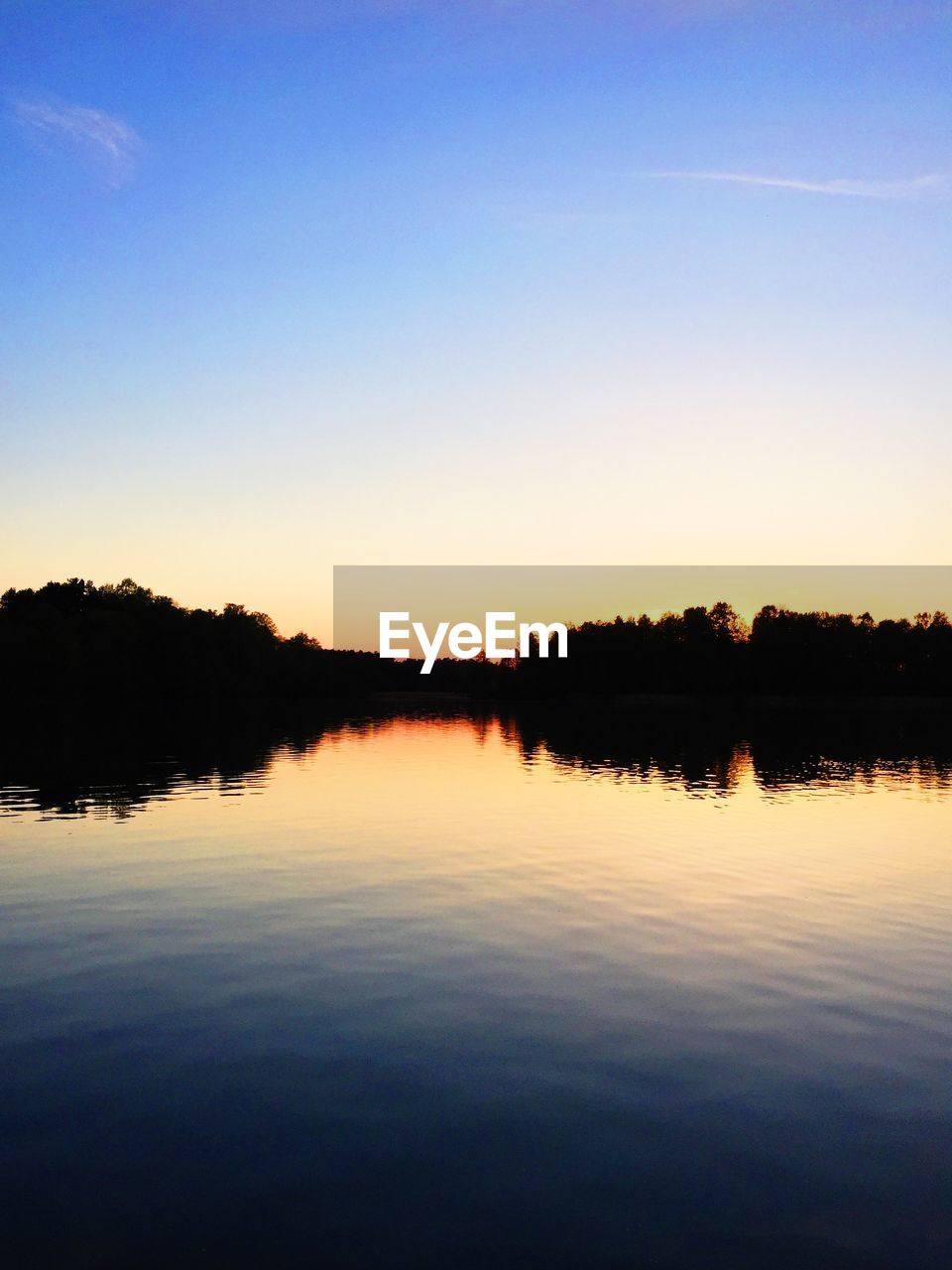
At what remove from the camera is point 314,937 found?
22078 mm

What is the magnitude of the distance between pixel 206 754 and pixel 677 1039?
65.2m

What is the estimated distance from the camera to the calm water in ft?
33.9

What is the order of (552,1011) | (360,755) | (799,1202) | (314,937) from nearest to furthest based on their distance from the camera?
1. (799,1202)
2. (552,1011)
3. (314,937)
4. (360,755)

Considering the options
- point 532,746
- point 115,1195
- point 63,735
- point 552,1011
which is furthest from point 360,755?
point 115,1195

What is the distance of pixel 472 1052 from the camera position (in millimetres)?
15258

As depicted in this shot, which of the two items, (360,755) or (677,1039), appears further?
(360,755)

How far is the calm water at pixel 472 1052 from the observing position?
10.3 metres

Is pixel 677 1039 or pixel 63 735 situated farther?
pixel 63 735

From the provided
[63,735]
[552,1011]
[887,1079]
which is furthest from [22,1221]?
[63,735]

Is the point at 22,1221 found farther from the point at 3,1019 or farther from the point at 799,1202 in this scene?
the point at 799,1202

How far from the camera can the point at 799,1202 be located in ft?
35.6

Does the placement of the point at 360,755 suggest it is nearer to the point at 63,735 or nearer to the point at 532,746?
the point at 532,746

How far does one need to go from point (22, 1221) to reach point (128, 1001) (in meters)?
7.70

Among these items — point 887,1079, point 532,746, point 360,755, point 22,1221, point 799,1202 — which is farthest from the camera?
point 532,746
